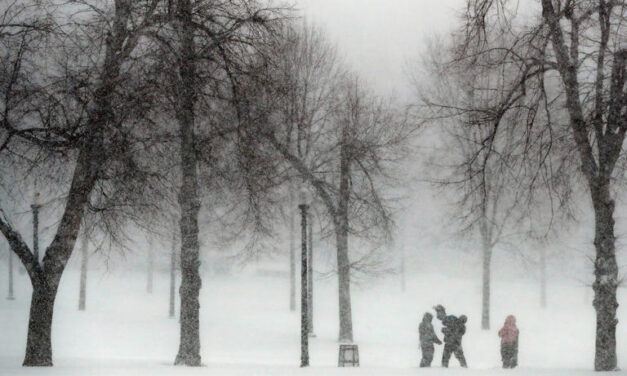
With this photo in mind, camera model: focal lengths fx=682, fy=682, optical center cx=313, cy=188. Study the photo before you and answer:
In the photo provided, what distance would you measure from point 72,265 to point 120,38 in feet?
130

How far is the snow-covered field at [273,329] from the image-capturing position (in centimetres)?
1458

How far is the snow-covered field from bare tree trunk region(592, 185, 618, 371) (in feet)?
2.91

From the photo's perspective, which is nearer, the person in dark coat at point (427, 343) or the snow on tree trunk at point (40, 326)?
the snow on tree trunk at point (40, 326)

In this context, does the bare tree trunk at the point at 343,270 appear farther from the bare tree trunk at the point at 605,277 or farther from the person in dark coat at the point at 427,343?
the bare tree trunk at the point at 605,277

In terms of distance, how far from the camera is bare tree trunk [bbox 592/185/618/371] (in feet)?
42.4

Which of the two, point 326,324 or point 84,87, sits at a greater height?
point 84,87

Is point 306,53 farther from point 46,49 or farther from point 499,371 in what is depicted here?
point 499,371

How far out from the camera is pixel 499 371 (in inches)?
537

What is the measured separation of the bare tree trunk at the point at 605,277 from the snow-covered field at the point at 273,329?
2.91 ft

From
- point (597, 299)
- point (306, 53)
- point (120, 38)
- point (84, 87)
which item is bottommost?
point (597, 299)

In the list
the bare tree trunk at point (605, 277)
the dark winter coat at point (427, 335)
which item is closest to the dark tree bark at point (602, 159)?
the bare tree trunk at point (605, 277)

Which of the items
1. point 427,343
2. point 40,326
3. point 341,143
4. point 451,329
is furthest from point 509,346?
point 40,326

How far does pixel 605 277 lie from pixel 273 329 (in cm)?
1555

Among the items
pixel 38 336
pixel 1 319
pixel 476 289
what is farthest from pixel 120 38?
pixel 476 289
